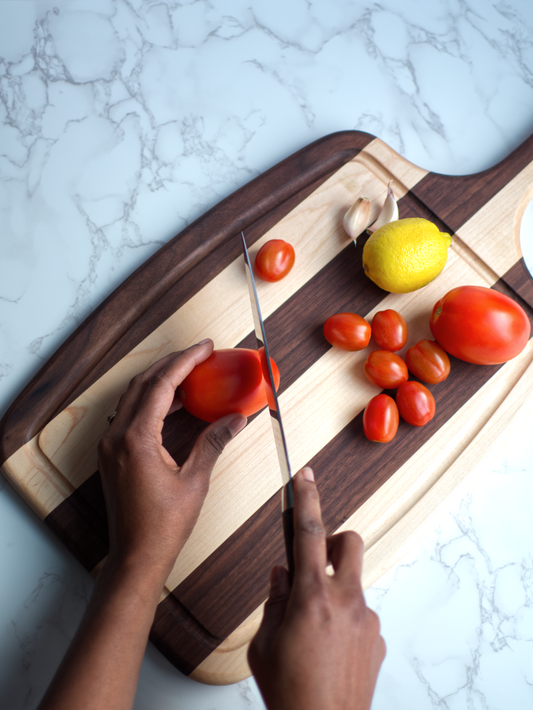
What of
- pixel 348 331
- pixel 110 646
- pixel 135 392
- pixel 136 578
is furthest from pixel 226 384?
pixel 110 646

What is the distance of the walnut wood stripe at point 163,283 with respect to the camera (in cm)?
109

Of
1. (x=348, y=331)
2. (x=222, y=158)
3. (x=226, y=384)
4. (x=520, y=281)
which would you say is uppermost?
(x=222, y=158)

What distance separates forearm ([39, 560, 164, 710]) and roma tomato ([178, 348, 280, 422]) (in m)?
0.34

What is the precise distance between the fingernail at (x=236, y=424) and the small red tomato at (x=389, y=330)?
36 centimetres

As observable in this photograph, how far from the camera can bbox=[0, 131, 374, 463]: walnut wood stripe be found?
1.09m

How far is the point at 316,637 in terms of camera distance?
2.18 feet

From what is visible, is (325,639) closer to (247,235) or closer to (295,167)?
(247,235)

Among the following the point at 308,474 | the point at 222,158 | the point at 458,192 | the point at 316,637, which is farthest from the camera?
the point at 222,158

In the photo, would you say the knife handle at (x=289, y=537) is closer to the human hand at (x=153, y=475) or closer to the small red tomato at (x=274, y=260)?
the human hand at (x=153, y=475)

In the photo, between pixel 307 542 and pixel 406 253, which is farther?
pixel 406 253

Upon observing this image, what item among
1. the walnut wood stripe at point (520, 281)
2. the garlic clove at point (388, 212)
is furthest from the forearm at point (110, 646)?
the walnut wood stripe at point (520, 281)

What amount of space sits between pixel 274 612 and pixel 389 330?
63cm

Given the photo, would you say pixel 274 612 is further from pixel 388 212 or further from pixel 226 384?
pixel 388 212

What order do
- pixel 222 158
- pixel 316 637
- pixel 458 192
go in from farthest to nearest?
pixel 222 158 < pixel 458 192 < pixel 316 637
